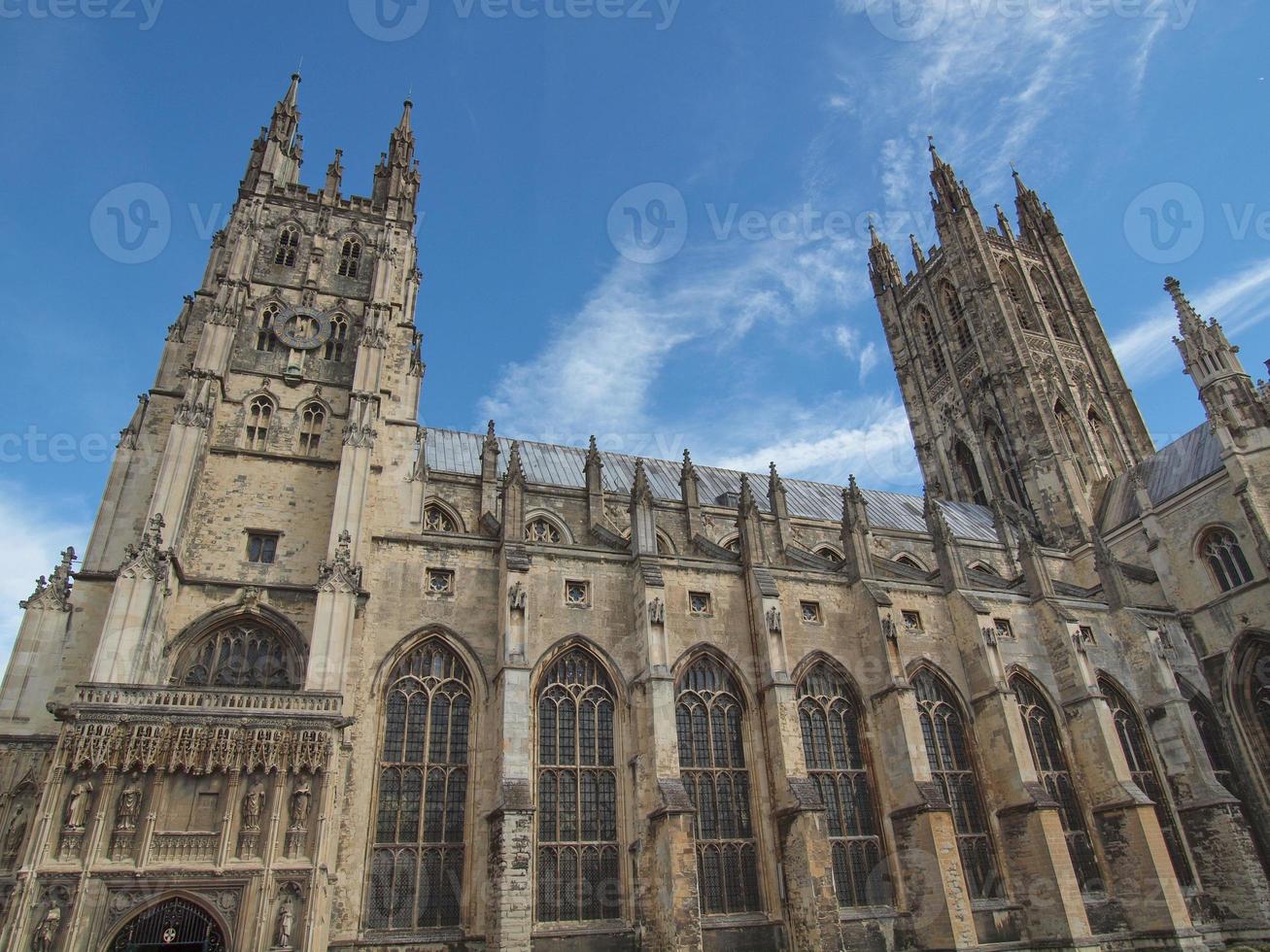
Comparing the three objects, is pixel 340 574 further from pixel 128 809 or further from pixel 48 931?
pixel 48 931

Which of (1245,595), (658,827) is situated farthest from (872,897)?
(1245,595)

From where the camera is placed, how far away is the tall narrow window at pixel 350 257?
28.6 meters

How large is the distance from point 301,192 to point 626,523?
1736cm

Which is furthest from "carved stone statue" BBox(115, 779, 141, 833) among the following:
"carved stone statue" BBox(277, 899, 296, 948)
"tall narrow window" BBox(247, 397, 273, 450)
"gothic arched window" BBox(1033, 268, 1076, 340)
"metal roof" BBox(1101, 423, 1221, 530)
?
"gothic arched window" BBox(1033, 268, 1076, 340)

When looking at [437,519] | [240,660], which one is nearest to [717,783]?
[240,660]

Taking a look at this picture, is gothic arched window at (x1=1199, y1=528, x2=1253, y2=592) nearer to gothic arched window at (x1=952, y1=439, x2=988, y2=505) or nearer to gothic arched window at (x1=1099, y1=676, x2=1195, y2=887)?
gothic arched window at (x1=1099, y1=676, x2=1195, y2=887)

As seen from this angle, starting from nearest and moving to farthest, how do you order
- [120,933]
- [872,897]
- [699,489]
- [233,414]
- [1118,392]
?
[120,933]
[872,897]
[233,414]
[699,489]
[1118,392]

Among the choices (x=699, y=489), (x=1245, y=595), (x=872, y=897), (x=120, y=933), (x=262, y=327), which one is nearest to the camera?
(x=120, y=933)

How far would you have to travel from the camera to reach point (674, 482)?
35156mm

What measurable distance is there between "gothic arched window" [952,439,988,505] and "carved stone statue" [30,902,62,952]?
41192 mm

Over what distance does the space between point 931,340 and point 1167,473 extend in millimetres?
16529

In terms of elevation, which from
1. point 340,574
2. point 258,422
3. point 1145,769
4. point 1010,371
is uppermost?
point 1010,371

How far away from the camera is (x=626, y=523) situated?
2938 centimetres

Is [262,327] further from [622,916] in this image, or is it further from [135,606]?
[622,916]
